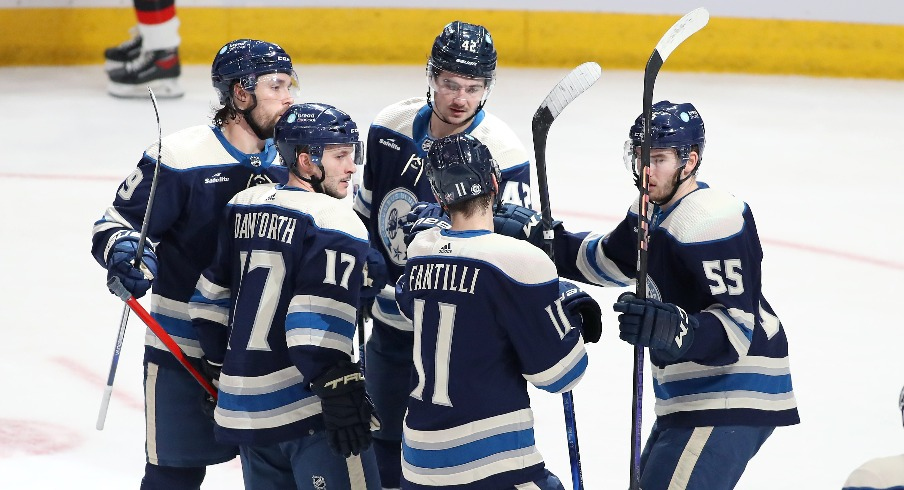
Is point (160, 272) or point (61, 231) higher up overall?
point (160, 272)

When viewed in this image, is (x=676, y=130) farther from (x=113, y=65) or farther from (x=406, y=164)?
(x=113, y=65)

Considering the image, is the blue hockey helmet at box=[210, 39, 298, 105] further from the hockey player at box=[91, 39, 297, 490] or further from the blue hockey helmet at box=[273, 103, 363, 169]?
the blue hockey helmet at box=[273, 103, 363, 169]

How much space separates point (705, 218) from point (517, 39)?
7.79 meters

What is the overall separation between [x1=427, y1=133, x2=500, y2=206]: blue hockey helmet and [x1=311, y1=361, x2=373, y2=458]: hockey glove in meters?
0.42

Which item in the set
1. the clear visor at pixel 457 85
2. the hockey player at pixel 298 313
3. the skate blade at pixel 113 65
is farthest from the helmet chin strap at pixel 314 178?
the skate blade at pixel 113 65

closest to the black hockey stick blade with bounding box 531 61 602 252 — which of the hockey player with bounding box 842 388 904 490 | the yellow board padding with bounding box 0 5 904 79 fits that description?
the hockey player with bounding box 842 388 904 490

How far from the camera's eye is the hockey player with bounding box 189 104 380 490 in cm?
272

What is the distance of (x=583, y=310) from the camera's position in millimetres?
2754

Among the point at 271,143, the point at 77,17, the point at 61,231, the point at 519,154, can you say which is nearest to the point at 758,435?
the point at 519,154

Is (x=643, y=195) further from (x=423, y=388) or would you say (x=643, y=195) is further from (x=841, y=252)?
(x=841, y=252)

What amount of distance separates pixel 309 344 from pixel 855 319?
3.15 metres

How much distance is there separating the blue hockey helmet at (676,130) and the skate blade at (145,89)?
6.75 metres

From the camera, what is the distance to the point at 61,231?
6230mm

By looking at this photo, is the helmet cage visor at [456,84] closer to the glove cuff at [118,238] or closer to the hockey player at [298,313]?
the hockey player at [298,313]
